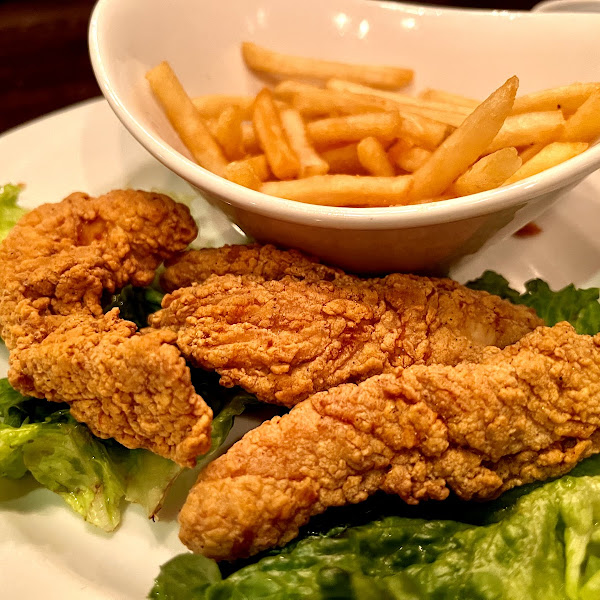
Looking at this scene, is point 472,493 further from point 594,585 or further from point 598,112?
point 598,112

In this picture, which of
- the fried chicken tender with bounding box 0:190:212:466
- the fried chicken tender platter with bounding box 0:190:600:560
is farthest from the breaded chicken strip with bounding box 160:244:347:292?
the fried chicken tender with bounding box 0:190:212:466

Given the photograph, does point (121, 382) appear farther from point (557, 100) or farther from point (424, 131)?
point (557, 100)

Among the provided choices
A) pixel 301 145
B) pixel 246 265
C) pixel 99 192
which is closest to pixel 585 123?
pixel 301 145

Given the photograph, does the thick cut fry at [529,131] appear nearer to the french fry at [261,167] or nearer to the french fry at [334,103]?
the french fry at [334,103]

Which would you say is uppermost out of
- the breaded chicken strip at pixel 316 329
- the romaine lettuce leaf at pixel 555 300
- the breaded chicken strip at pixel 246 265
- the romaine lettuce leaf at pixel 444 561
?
the breaded chicken strip at pixel 246 265

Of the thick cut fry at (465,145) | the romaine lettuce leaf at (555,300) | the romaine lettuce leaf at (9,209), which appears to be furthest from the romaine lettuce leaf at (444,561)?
the romaine lettuce leaf at (9,209)

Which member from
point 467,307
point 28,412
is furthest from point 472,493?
point 28,412
